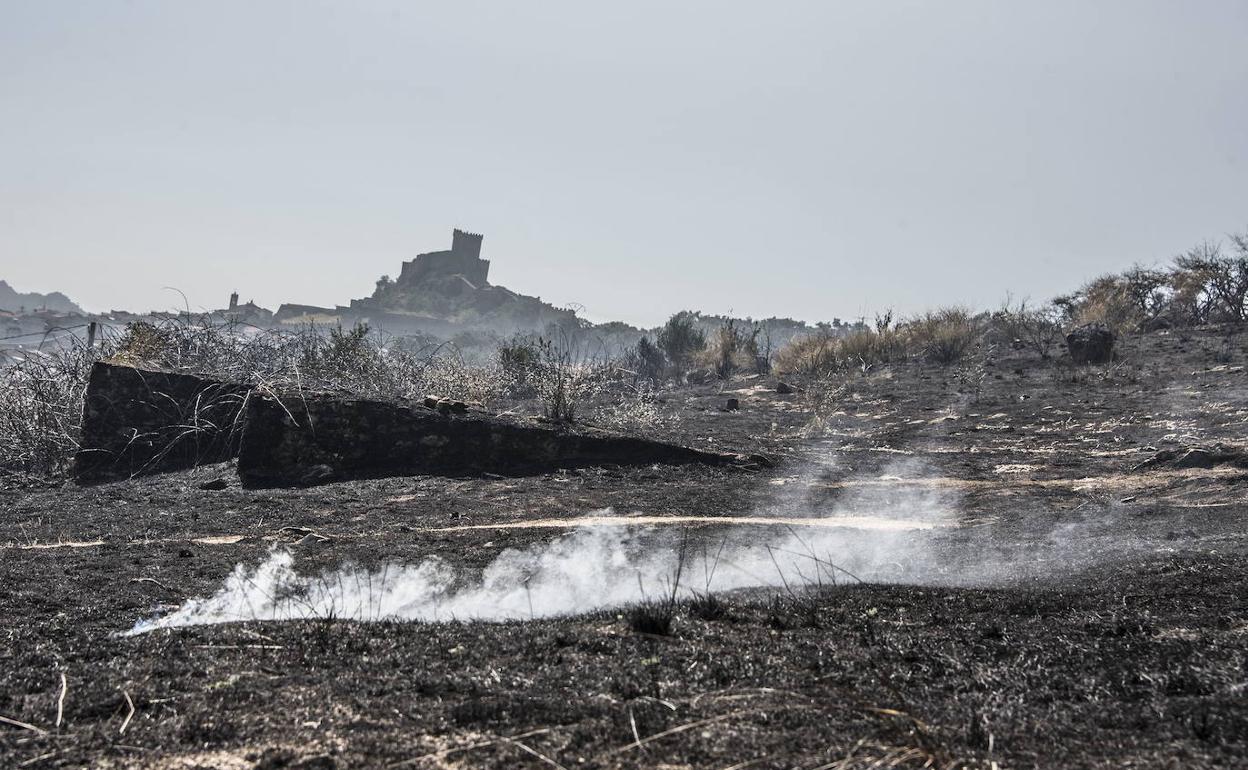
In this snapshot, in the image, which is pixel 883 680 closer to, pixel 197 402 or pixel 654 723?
pixel 654 723

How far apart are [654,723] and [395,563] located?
359 centimetres

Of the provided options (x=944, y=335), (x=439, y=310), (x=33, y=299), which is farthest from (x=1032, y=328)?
(x=33, y=299)

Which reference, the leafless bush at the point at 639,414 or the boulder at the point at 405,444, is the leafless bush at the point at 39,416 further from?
the leafless bush at the point at 639,414

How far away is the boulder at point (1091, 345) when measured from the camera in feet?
55.6

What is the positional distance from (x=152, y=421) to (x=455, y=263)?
3037 inches

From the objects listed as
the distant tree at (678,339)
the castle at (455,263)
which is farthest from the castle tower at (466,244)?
the distant tree at (678,339)

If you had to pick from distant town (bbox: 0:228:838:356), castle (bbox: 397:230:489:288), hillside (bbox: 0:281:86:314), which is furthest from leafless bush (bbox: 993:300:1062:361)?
hillside (bbox: 0:281:86:314)

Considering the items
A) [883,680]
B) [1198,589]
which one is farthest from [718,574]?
[883,680]

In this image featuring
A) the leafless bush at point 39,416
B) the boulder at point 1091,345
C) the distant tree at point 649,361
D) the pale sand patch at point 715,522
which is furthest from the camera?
the distant tree at point 649,361

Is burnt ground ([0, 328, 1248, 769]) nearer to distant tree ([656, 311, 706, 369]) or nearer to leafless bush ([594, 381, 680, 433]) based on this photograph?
leafless bush ([594, 381, 680, 433])

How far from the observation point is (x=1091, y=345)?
675 inches

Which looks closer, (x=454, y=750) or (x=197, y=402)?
(x=454, y=750)

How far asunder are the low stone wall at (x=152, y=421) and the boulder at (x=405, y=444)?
0.76 meters

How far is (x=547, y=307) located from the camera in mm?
78375
